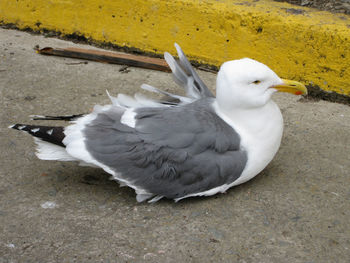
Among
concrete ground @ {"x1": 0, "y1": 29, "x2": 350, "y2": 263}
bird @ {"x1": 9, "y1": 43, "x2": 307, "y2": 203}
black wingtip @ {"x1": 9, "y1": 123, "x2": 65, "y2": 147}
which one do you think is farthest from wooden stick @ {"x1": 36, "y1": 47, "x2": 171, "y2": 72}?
black wingtip @ {"x1": 9, "y1": 123, "x2": 65, "y2": 147}

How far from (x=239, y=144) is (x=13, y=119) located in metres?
1.45

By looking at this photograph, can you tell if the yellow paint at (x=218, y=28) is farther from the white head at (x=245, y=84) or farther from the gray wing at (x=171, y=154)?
the gray wing at (x=171, y=154)

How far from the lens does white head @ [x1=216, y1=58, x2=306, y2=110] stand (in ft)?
6.75

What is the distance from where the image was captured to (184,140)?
2041 mm

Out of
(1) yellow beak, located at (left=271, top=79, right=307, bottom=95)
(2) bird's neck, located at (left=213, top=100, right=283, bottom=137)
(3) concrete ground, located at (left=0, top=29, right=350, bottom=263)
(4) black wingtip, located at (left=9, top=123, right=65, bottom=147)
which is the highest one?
(1) yellow beak, located at (left=271, top=79, right=307, bottom=95)

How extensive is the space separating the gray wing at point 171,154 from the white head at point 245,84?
140mm

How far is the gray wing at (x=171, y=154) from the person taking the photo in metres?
2.04

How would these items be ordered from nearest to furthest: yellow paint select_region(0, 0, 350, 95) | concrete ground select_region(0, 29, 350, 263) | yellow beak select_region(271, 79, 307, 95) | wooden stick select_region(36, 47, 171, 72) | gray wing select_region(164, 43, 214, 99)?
concrete ground select_region(0, 29, 350, 263) → yellow beak select_region(271, 79, 307, 95) → gray wing select_region(164, 43, 214, 99) → yellow paint select_region(0, 0, 350, 95) → wooden stick select_region(36, 47, 171, 72)

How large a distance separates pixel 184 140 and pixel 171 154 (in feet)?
0.27

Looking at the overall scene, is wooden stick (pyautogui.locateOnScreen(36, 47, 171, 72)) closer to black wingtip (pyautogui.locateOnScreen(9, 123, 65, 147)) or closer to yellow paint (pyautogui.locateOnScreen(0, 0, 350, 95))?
yellow paint (pyautogui.locateOnScreen(0, 0, 350, 95))

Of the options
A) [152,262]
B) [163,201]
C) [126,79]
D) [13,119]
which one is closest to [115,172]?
[163,201]

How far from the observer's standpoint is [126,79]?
3.40 m

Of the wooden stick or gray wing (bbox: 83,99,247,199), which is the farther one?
the wooden stick

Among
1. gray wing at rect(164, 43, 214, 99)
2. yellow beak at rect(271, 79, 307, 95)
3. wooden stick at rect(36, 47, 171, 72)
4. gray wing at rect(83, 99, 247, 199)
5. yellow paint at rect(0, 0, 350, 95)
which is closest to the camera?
gray wing at rect(83, 99, 247, 199)
